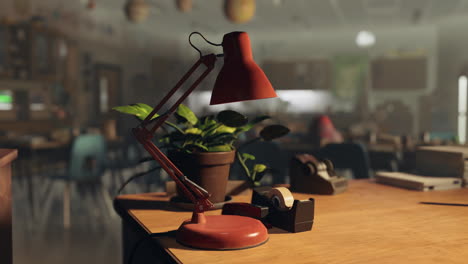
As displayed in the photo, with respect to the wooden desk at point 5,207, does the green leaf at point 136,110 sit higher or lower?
higher

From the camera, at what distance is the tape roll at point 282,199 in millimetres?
1168

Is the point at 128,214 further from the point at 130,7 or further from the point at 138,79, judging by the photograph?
the point at 138,79

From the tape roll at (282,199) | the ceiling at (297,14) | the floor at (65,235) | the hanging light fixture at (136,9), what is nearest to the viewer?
the tape roll at (282,199)

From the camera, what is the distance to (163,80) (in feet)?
35.2

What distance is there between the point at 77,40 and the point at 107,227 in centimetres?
480

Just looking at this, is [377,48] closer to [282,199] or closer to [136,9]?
[136,9]

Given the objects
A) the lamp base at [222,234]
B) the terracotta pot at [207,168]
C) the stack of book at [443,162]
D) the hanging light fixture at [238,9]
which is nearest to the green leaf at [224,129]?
the terracotta pot at [207,168]

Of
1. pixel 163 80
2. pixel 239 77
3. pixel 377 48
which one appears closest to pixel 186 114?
pixel 239 77

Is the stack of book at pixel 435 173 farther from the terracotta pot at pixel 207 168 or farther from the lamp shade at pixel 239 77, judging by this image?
the lamp shade at pixel 239 77

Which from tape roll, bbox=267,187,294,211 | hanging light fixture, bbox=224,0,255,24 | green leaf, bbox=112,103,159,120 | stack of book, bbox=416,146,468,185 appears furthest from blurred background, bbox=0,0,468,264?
tape roll, bbox=267,187,294,211

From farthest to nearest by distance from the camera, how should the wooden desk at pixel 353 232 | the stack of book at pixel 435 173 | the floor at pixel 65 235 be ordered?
the floor at pixel 65 235 → the stack of book at pixel 435 173 → the wooden desk at pixel 353 232

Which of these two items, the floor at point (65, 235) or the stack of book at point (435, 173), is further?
the floor at point (65, 235)

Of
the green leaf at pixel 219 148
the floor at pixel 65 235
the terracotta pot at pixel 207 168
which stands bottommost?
the floor at pixel 65 235

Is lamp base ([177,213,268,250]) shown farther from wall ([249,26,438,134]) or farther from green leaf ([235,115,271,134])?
wall ([249,26,438,134])
